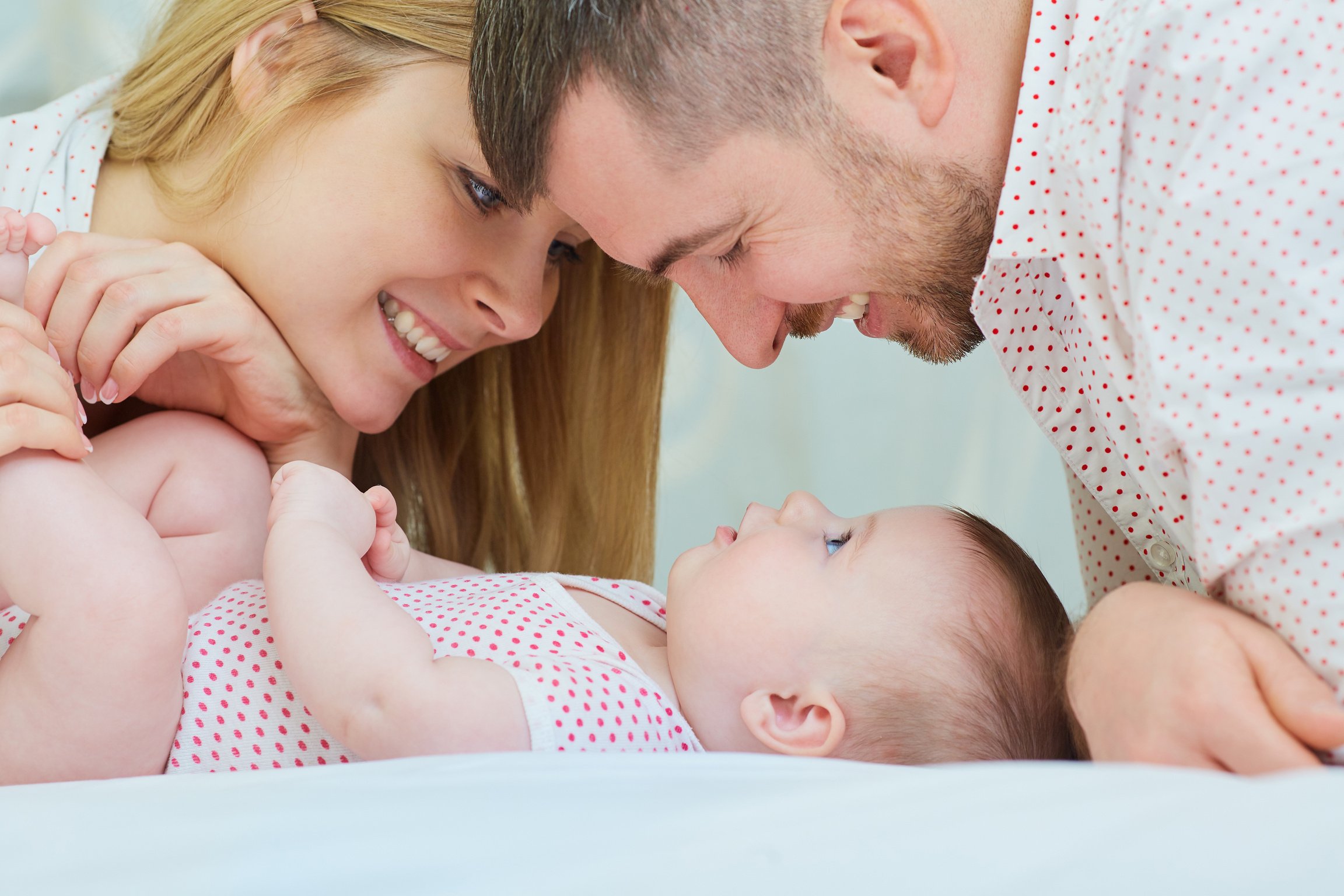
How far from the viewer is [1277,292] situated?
75 centimetres

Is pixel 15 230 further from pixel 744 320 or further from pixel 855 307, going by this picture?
pixel 855 307

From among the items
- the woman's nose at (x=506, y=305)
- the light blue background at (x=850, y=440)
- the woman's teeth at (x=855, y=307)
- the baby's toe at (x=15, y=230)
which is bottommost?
the light blue background at (x=850, y=440)

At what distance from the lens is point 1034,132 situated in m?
0.96

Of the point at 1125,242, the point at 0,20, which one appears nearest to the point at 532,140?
the point at 1125,242

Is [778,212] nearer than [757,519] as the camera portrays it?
Yes

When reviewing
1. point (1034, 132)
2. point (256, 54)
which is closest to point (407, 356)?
point (256, 54)

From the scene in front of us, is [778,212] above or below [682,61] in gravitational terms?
below

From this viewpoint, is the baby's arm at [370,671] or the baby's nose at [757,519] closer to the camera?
the baby's arm at [370,671]

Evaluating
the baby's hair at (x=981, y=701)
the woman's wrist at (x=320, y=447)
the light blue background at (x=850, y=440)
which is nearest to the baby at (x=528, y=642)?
the baby's hair at (x=981, y=701)

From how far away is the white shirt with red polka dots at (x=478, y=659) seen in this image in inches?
36.2

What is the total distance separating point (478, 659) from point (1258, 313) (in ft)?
2.08

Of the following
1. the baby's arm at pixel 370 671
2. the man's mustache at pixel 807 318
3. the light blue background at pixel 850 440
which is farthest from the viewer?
the light blue background at pixel 850 440

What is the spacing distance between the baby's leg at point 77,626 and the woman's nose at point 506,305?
1.61 ft

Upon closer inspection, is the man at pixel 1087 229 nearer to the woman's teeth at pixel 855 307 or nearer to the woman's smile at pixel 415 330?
the woman's teeth at pixel 855 307
